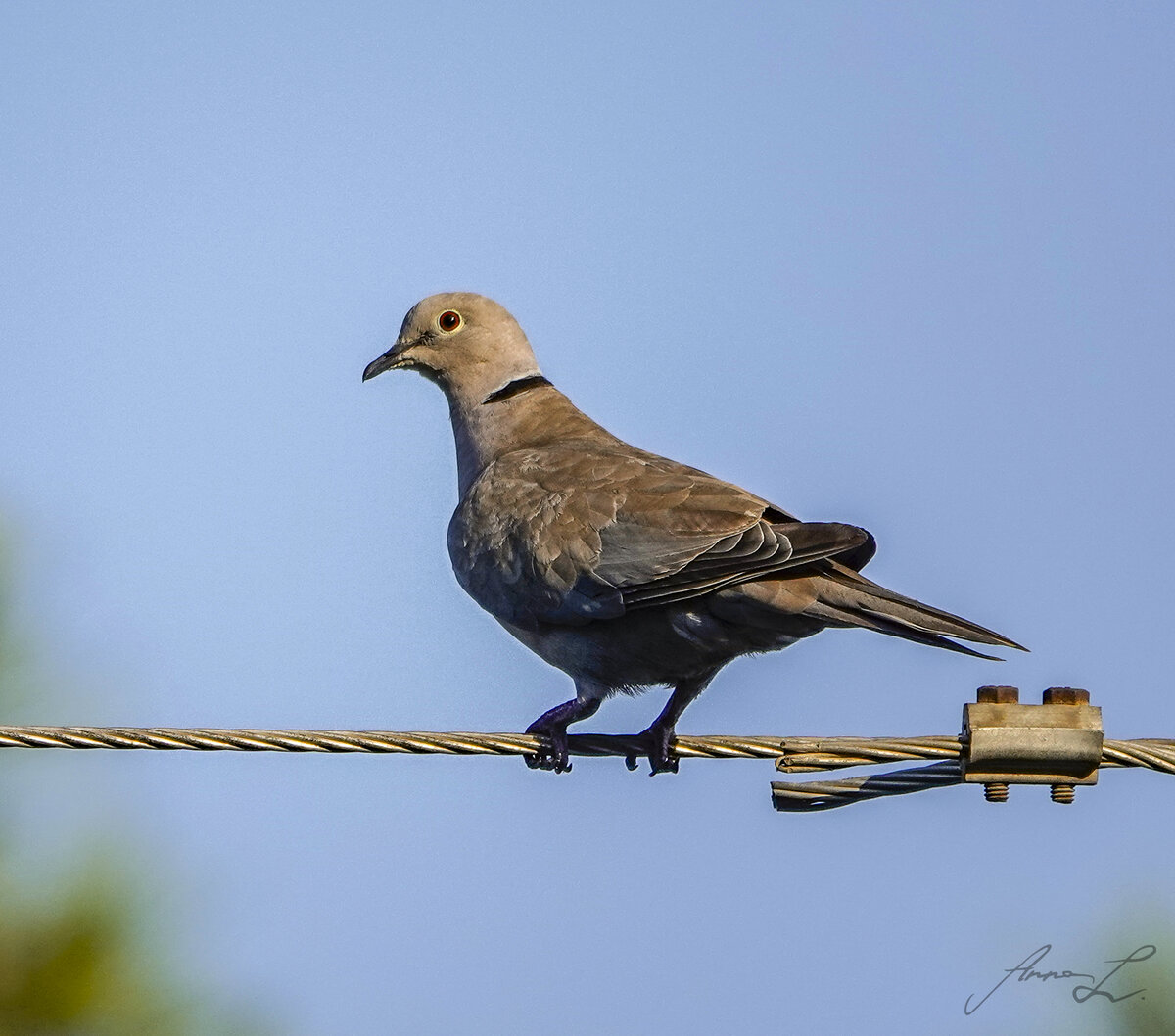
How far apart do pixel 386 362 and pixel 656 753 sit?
3.07 metres

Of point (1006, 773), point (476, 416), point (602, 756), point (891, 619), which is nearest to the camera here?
point (1006, 773)

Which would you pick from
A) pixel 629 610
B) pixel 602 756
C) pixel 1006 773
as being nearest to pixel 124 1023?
pixel 602 756

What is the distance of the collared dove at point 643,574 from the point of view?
17.9ft

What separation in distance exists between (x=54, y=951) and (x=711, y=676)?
111 inches

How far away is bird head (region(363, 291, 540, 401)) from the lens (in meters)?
8.03

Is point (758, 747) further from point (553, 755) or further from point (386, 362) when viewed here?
point (386, 362)

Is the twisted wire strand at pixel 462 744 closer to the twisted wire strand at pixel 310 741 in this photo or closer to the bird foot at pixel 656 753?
the twisted wire strand at pixel 310 741

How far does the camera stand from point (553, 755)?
548 centimetres

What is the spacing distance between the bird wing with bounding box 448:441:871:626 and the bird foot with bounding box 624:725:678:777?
0.47 meters

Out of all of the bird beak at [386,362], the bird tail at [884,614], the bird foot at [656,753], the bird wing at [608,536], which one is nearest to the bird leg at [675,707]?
the bird foot at [656,753]

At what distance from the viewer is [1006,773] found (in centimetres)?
424

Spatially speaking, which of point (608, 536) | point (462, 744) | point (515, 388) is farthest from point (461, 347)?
point (462, 744)

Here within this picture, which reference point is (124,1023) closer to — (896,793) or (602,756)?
(602,756)

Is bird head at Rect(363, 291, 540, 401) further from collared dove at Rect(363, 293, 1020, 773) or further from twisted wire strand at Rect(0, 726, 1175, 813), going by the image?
twisted wire strand at Rect(0, 726, 1175, 813)
